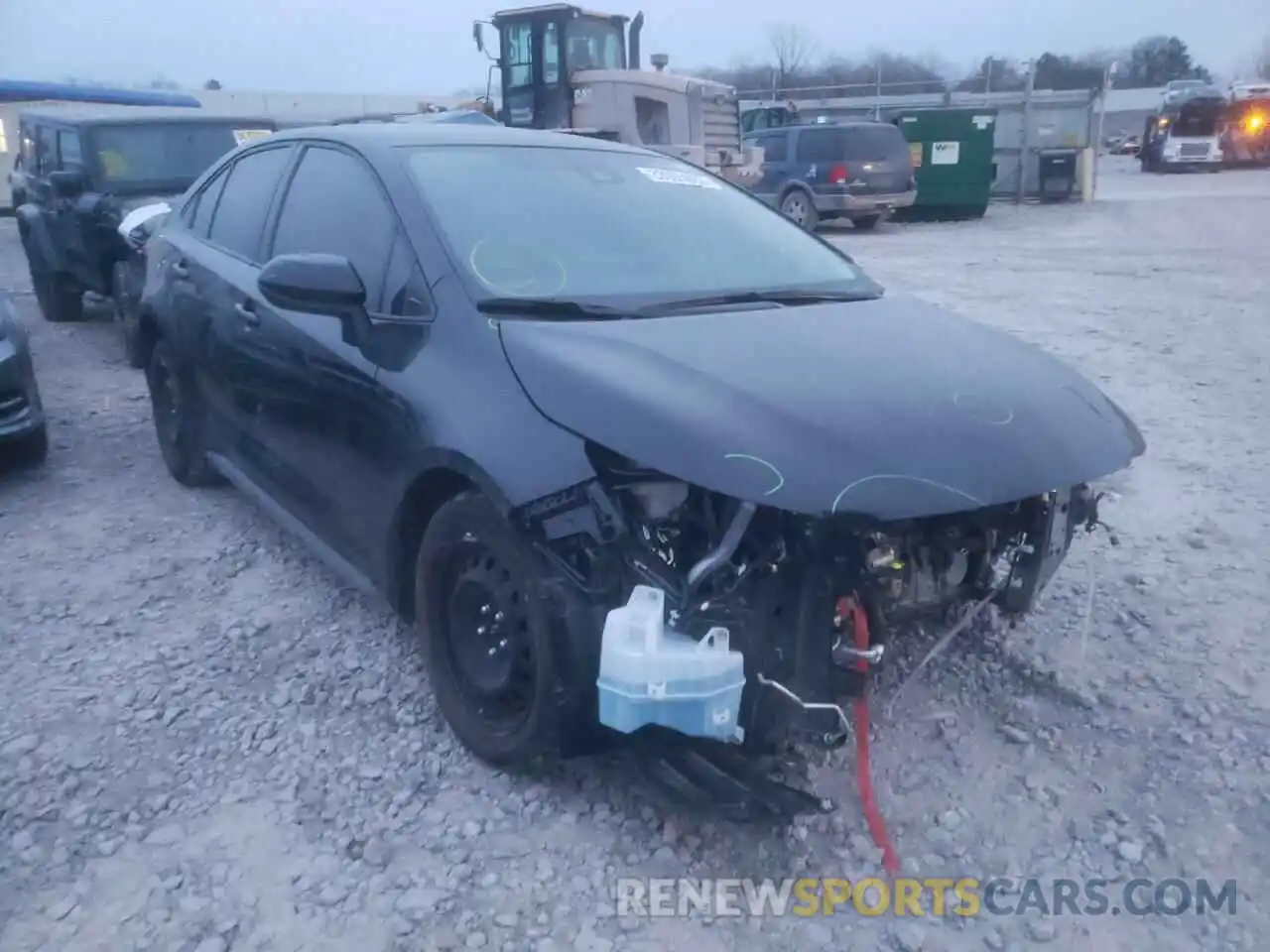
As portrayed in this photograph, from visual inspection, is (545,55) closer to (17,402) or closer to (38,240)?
(38,240)

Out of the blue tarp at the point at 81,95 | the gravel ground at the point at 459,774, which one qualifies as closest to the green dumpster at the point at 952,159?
the blue tarp at the point at 81,95

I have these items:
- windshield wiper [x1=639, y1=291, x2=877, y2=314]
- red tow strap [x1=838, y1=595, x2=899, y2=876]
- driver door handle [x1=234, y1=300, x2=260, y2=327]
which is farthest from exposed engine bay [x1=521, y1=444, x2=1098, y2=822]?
driver door handle [x1=234, y1=300, x2=260, y2=327]

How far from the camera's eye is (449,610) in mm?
3078

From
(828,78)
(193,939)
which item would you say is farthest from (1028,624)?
(828,78)

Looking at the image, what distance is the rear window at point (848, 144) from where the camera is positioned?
18781 mm

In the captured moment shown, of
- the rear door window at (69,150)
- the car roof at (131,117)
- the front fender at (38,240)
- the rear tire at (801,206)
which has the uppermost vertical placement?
the car roof at (131,117)

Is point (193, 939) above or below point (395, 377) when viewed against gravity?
below

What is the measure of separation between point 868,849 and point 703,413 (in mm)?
1153

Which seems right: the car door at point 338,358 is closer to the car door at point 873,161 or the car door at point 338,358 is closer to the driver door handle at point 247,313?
the driver door handle at point 247,313

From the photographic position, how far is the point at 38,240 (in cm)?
945

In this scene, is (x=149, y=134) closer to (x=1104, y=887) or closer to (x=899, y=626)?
(x=899, y=626)

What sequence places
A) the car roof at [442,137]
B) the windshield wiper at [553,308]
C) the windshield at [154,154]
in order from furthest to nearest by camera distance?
the windshield at [154,154]
the car roof at [442,137]
the windshield wiper at [553,308]

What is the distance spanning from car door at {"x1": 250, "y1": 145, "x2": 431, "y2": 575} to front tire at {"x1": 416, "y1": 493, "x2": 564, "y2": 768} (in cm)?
33

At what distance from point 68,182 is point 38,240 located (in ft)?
4.59
